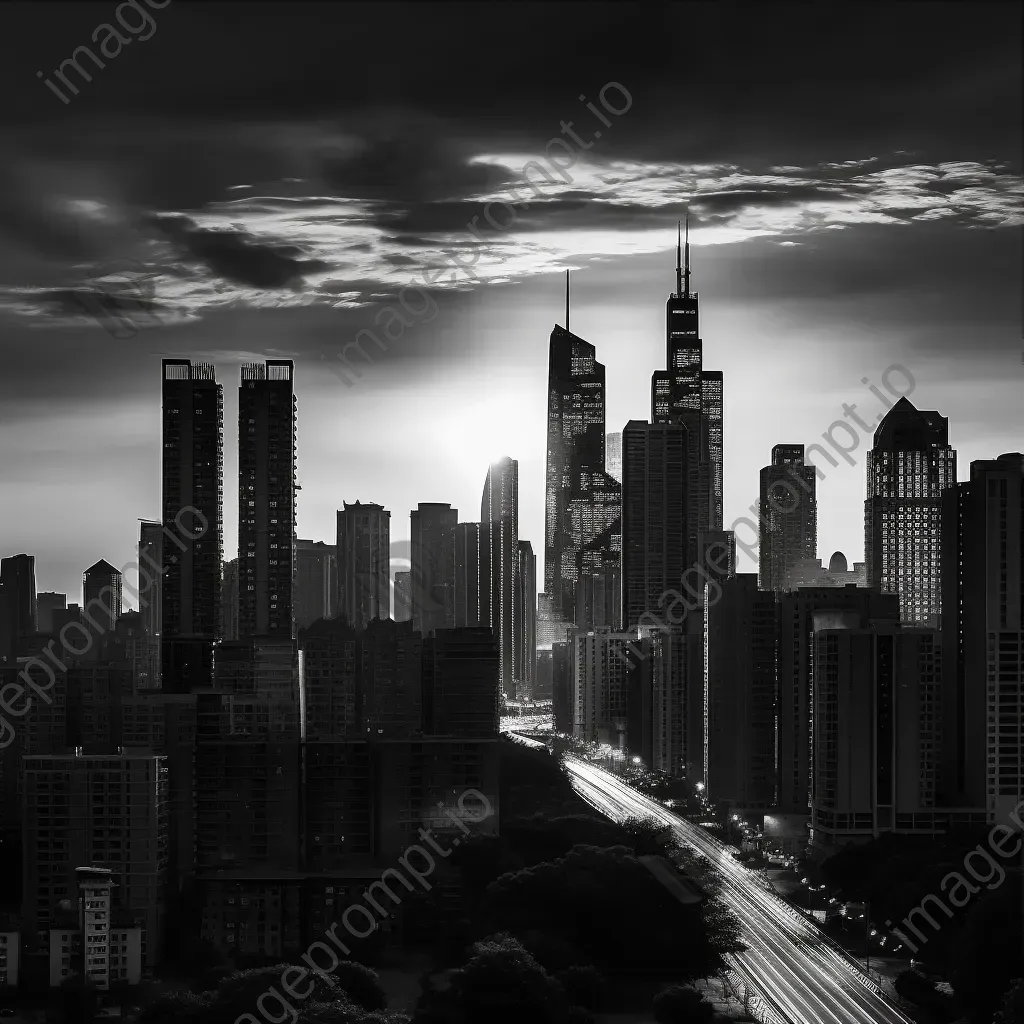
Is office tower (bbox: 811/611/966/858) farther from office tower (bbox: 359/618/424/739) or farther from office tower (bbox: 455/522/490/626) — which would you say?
office tower (bbox: 455/522/490/626)

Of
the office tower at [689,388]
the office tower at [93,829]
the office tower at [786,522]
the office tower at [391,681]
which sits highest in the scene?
the office tower at [689,388]

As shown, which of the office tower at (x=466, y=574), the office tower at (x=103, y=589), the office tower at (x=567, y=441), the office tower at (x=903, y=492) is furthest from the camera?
the office tower at (x=567, y=441)

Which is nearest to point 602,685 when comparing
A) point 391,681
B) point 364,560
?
point 364,560

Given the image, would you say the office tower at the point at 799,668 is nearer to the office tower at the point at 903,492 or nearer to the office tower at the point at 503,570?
the office tower at the point at 903,492

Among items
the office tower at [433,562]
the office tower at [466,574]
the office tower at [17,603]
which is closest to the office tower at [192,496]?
the office tower at [17,603]

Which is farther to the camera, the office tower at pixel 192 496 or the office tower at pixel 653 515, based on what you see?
the office tower at pixel 653 515

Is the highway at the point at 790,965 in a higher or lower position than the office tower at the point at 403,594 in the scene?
lower

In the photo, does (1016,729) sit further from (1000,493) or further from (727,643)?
(727,643)

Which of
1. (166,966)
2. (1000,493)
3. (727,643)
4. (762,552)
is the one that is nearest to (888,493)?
(762,552)
